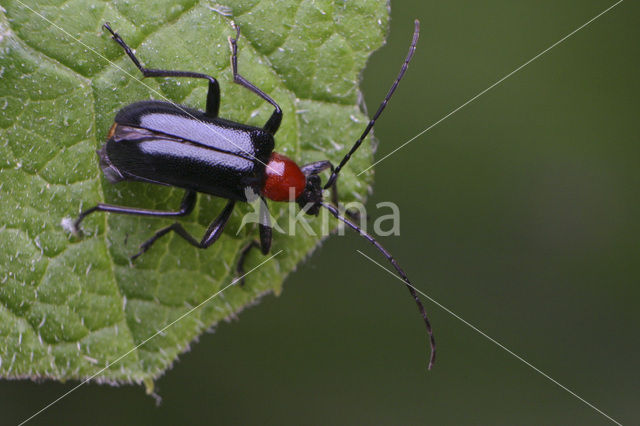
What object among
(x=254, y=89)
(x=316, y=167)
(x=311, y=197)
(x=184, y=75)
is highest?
(x=254, y=89)

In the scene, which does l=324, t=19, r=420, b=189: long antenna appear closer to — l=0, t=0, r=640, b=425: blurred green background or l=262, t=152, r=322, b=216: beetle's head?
l=262, t=152, r=322, b=216: beetle's head

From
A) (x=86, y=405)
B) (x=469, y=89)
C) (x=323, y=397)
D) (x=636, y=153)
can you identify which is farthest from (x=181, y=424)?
(x=636, y=153)

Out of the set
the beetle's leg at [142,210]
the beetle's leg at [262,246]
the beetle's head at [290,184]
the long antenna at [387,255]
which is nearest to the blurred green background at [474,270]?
the long antenna at [387,255]

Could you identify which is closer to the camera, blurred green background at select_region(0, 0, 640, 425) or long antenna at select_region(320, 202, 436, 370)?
long antenna at select_region(320, 202, 436, 370)

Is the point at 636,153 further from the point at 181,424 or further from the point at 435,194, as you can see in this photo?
the point at 181,424

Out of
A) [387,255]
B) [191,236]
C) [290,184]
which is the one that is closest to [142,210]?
[191,236]

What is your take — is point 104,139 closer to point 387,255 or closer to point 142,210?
point 142,210

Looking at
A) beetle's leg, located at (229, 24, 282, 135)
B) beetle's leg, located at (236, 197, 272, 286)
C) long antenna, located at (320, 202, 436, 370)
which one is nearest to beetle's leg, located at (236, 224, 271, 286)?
beetle's leg, located at (236, 197, 272, 286)
